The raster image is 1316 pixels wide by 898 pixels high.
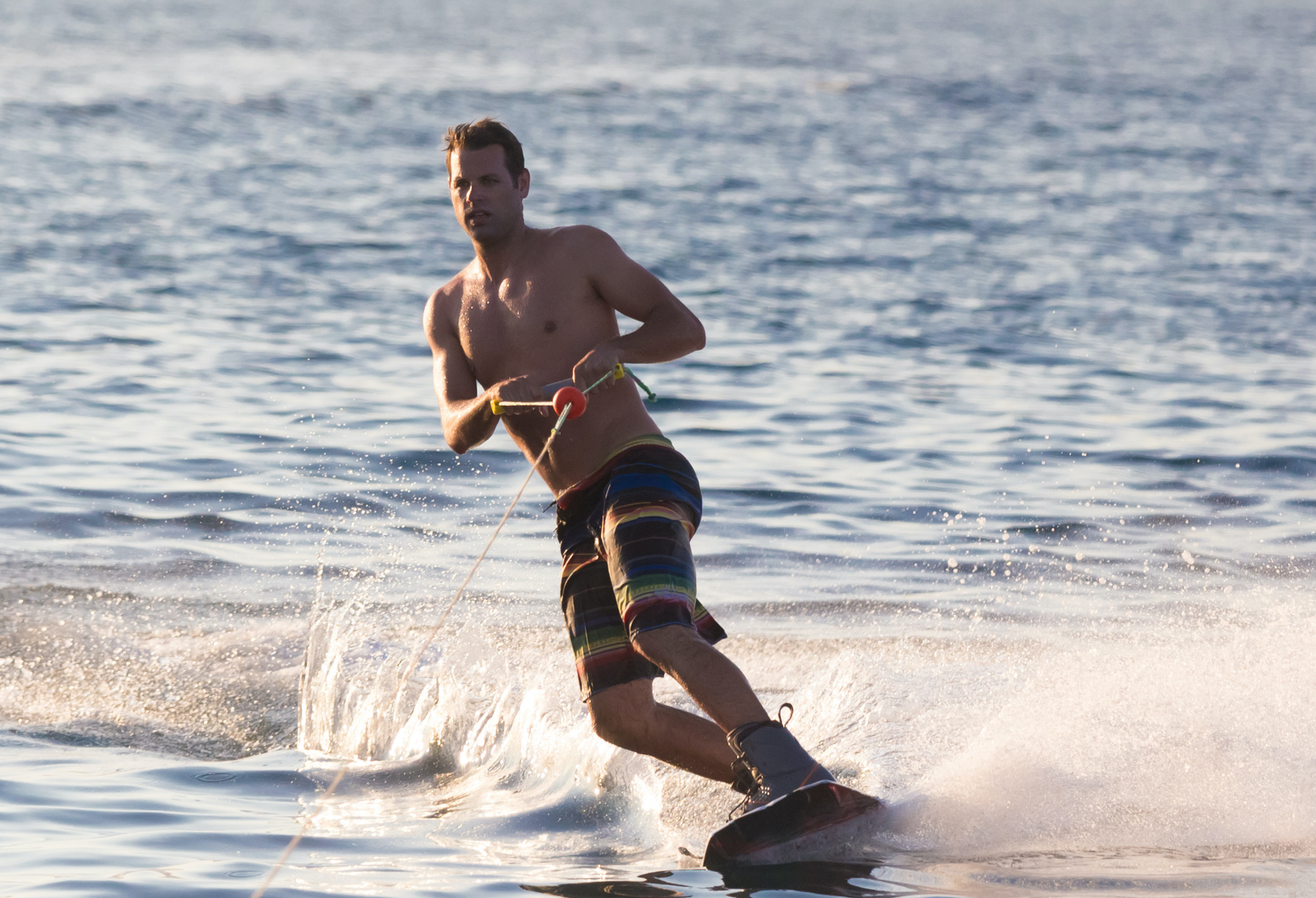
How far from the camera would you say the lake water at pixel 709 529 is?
187 inches

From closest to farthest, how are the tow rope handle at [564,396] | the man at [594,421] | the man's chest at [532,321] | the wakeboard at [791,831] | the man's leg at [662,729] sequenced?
the wakeboard at [791,831] < the tow rope handle at [564,396] < the man at [594,421] < the man's leg at [662,729] < the man's chest at [532,321]

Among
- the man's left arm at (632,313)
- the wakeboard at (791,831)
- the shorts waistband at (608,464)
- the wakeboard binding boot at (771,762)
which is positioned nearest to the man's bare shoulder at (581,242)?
the man's left arm at (632,313)

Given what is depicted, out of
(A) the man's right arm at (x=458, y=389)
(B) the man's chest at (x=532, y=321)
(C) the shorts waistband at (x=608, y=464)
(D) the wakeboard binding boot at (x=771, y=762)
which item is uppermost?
(B) the man's chest at (x=532, y=321)

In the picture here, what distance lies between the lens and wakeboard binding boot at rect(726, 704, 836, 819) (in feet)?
14.4

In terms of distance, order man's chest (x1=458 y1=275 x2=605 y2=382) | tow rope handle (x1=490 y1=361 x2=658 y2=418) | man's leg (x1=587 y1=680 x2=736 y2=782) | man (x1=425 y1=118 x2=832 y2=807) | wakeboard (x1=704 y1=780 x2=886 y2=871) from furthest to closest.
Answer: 1. man's chest (x1=458 y1=275 x2=605 y2=382)
2. man's leg (x1=587 y1=680 x2=736 y2=782)
3. man (x1=425 y1=118 x2=832 y2=807)
4. tow rope handle (x1=490 y1=361 x2=658 y2=418)
5. wakeboard (x1=704 y1=780 x2=886 y2=871)

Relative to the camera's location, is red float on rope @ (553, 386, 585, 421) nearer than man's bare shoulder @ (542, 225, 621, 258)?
Yes

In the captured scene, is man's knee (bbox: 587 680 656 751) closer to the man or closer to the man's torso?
the man

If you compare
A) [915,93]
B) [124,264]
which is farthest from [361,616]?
[915,93]

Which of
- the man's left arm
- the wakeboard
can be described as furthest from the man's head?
the wakeboard

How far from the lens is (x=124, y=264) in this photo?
52.0 feet

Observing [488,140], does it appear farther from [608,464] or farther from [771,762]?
[771,762]

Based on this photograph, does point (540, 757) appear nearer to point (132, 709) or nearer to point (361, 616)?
point (132, 709)

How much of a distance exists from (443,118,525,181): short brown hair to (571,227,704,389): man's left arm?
305 mm

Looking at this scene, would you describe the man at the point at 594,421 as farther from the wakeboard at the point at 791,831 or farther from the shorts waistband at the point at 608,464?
the wakeboard at the point at 791,831
